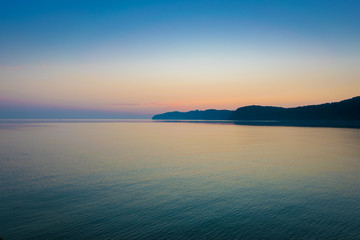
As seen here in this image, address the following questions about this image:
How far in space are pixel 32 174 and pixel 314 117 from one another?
176 meters

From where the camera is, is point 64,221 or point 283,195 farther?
point 283,195

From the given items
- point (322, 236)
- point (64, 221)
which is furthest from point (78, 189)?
point (322, 236)

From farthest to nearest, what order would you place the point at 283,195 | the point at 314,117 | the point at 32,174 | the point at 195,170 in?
the point at 314,117, the point at 195,170, the point at 32,174, the point at 283,195

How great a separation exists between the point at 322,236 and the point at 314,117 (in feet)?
575

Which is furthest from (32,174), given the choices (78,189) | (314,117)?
(314,117)

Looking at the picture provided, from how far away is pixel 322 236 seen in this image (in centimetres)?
671

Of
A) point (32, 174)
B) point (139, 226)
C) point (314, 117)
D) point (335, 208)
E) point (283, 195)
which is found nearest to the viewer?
point (139, 226)

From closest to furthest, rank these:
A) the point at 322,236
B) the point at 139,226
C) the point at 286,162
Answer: the point at 322,236 < the point at 139,226 < the point at 286,162

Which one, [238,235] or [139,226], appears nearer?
[238,235]

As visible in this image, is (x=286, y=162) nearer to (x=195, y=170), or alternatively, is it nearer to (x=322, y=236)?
(x=195, y=170)

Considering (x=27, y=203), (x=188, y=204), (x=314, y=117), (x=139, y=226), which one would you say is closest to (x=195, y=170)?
(x=188, y=204)

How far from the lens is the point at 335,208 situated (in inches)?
347

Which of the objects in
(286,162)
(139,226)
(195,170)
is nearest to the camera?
(139,226)

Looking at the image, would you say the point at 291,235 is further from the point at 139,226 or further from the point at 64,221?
the point at 64,221
